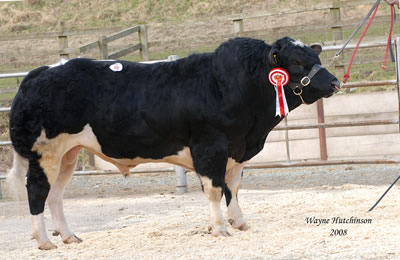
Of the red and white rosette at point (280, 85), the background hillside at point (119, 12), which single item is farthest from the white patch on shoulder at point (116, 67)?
the background hillside at point (119, 12)

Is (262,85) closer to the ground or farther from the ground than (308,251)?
farther from the ground

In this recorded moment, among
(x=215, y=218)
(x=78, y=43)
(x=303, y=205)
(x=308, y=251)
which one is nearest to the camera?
(x=308, y=251)

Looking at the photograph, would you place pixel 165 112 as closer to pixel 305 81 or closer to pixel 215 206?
pixel 215 206

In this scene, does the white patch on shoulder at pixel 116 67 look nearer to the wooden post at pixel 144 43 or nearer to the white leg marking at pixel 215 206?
the white leg marking at pixel 215 206

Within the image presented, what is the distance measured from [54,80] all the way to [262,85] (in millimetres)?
1838

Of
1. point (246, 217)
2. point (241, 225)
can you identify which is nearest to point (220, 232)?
point (241, 225)

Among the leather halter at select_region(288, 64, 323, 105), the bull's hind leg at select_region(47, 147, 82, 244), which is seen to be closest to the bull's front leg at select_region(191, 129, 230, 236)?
the leather halter at select_region(288, 64, 323, 105)

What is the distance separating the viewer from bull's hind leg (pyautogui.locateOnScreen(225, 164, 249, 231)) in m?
5.92

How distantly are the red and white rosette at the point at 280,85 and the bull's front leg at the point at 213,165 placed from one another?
1.83 ft

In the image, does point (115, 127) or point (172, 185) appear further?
point (172, 185)

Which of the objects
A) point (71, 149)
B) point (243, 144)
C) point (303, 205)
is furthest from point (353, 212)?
point (71, 149)

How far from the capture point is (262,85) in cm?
562

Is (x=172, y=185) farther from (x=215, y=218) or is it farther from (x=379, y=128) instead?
(x=215, y=218)

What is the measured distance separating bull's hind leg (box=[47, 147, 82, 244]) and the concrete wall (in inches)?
180
